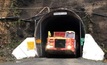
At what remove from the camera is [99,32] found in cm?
2611

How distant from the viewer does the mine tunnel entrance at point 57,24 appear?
86.3ft

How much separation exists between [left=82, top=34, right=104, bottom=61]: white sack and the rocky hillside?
3.66 ft

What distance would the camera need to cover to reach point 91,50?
24.2 meters

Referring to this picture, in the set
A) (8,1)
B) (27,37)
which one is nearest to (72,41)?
(27,37)

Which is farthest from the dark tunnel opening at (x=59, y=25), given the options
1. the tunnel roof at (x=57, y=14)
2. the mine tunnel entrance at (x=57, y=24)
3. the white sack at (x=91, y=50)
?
the white sack at (x=91, y=50)

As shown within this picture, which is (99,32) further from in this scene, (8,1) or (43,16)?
(8,1)

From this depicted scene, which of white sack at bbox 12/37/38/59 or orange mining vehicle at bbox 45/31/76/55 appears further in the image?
orange mining vehicle at bbox 45/31/76/55

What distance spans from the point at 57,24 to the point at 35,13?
15.7 feet

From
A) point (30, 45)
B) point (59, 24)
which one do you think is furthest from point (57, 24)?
point (30, 45)

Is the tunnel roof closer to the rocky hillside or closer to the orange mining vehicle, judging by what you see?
the rocky hillside

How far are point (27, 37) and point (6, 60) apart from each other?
10.3ft

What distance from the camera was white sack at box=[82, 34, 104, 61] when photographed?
2386 centimetres

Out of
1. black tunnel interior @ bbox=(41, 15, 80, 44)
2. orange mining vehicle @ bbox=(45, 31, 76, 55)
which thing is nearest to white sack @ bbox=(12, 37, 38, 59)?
orange mining vehicle @ bbox=(45, 31, 76, 55)

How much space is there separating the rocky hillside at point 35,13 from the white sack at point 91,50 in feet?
3.66
